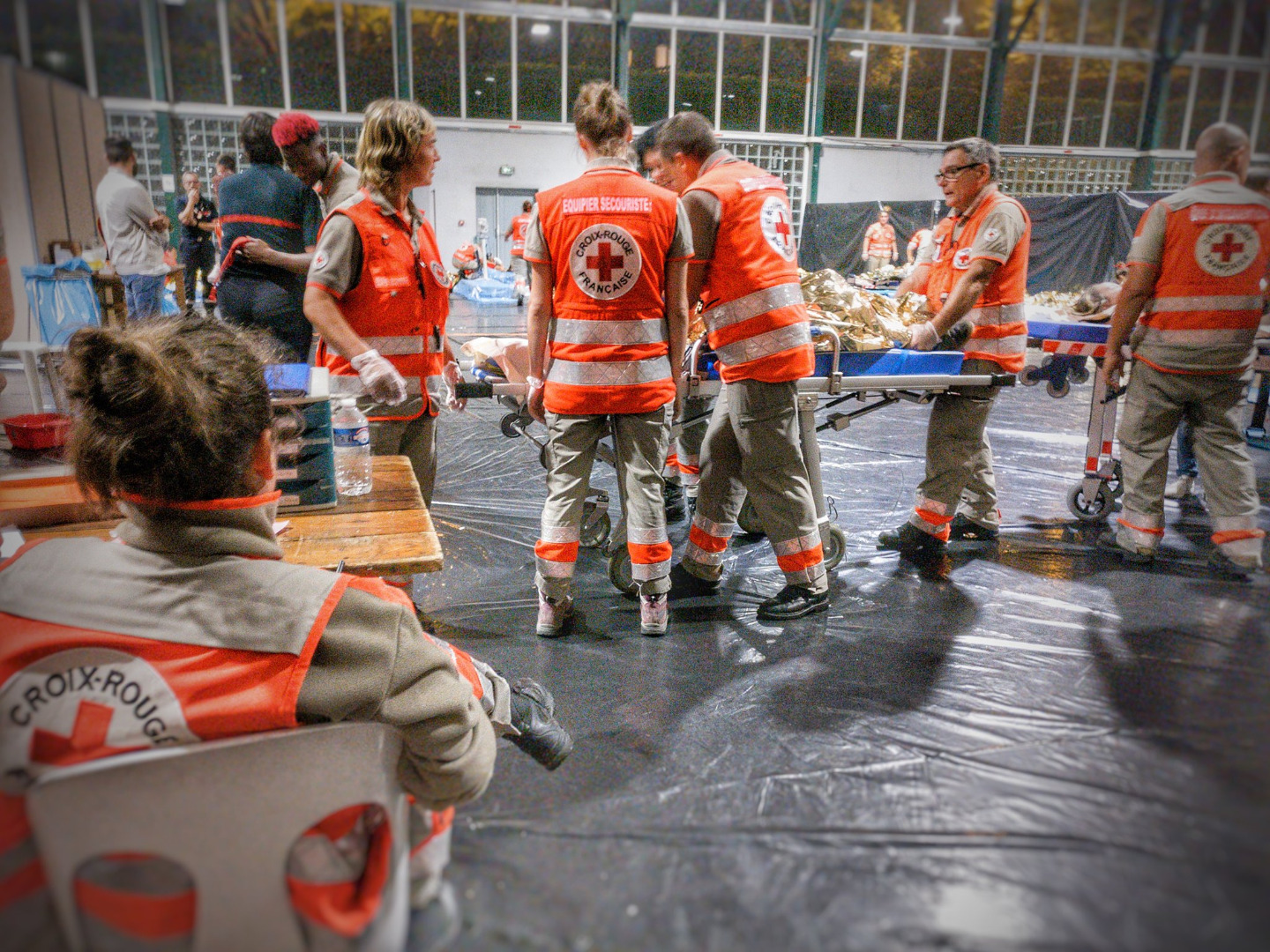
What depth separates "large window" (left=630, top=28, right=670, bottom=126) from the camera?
1397 cm

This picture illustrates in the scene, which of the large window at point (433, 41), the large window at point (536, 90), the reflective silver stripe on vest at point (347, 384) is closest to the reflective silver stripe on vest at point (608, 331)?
the reflective silver stripe on vest at point (347, 384)

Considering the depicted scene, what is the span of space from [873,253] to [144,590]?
14.4m

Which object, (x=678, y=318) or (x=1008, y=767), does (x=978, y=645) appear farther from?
(x=678, y=318)

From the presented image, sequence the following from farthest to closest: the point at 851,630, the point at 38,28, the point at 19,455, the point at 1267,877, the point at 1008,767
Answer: the point at 851,630, the point at 19,455, the point at 1008,767, the point at 38,28, the point at 1267,877

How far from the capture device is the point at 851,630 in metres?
2.60

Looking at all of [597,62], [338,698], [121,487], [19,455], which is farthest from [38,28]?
[597,62]

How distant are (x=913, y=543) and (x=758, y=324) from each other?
1338 millimetres

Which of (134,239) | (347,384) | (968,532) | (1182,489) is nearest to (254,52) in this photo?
(347,384)

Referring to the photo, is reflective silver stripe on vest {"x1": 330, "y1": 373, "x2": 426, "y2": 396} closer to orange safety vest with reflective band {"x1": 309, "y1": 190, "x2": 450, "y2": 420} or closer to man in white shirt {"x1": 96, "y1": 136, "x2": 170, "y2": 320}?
orange safety vest with reflective band {"x1": 309, "y1": 190, "x2": 450, "y2": 420}

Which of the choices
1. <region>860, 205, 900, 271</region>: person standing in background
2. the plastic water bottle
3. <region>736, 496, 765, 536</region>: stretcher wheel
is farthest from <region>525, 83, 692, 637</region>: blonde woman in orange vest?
<region>860, 205, 900, 271</region>: person standing in background

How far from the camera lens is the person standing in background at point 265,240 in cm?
313

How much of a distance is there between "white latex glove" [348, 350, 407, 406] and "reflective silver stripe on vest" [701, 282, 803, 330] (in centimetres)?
102

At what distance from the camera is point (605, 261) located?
2291 mm

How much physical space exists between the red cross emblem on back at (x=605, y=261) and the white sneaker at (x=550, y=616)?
1001 millimetres
